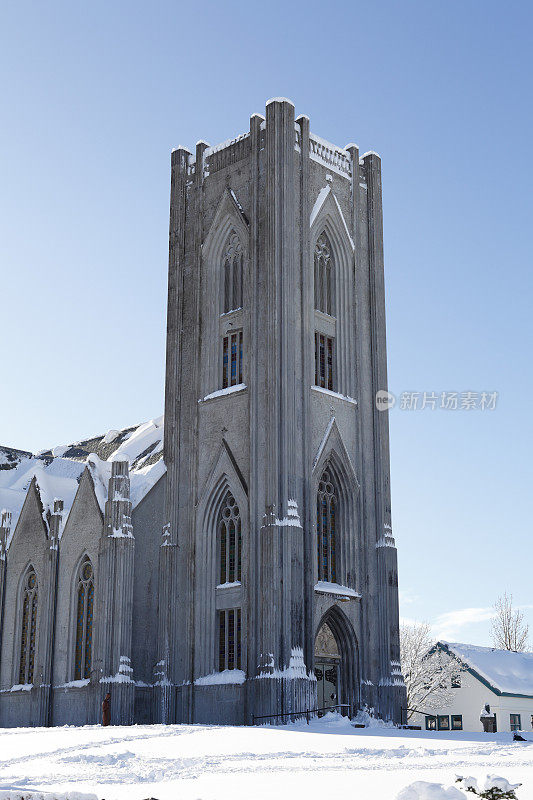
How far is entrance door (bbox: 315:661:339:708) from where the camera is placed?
3578cm

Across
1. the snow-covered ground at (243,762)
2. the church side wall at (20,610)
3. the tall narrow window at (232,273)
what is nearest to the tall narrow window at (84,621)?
the church side wall at (20,610)

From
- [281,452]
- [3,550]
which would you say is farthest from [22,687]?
[281,452]

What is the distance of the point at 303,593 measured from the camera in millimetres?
33906

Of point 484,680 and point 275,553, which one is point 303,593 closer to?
point 275,553

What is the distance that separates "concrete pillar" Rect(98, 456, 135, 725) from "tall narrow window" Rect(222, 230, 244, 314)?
7470mm

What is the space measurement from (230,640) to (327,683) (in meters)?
4.07


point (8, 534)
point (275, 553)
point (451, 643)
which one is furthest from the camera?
point (451, 643)

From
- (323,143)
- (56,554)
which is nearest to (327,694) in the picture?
(56,554)

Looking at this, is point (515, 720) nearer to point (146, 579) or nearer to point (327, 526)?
point (327, 526)

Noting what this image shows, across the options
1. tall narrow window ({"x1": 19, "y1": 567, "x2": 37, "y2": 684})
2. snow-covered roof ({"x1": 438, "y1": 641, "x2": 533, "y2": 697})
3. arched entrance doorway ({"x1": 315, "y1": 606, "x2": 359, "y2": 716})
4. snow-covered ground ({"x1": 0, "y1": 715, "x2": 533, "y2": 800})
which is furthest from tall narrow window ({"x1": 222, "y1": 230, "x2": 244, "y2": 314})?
snow-covered roof ({"x1": 438, "y1": 641, "x2": 533, "y2": 697})

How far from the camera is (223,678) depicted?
3425cm

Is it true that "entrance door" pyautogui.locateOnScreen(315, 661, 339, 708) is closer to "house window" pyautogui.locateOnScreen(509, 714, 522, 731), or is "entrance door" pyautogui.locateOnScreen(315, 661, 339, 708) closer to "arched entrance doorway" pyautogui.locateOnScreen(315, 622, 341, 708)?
"arched entrance doorway" pyautogui.locateOnScreen(315, 622, 341, 708)

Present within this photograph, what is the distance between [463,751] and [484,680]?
3511 cm

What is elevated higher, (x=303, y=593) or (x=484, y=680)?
(x=303, y=593)
